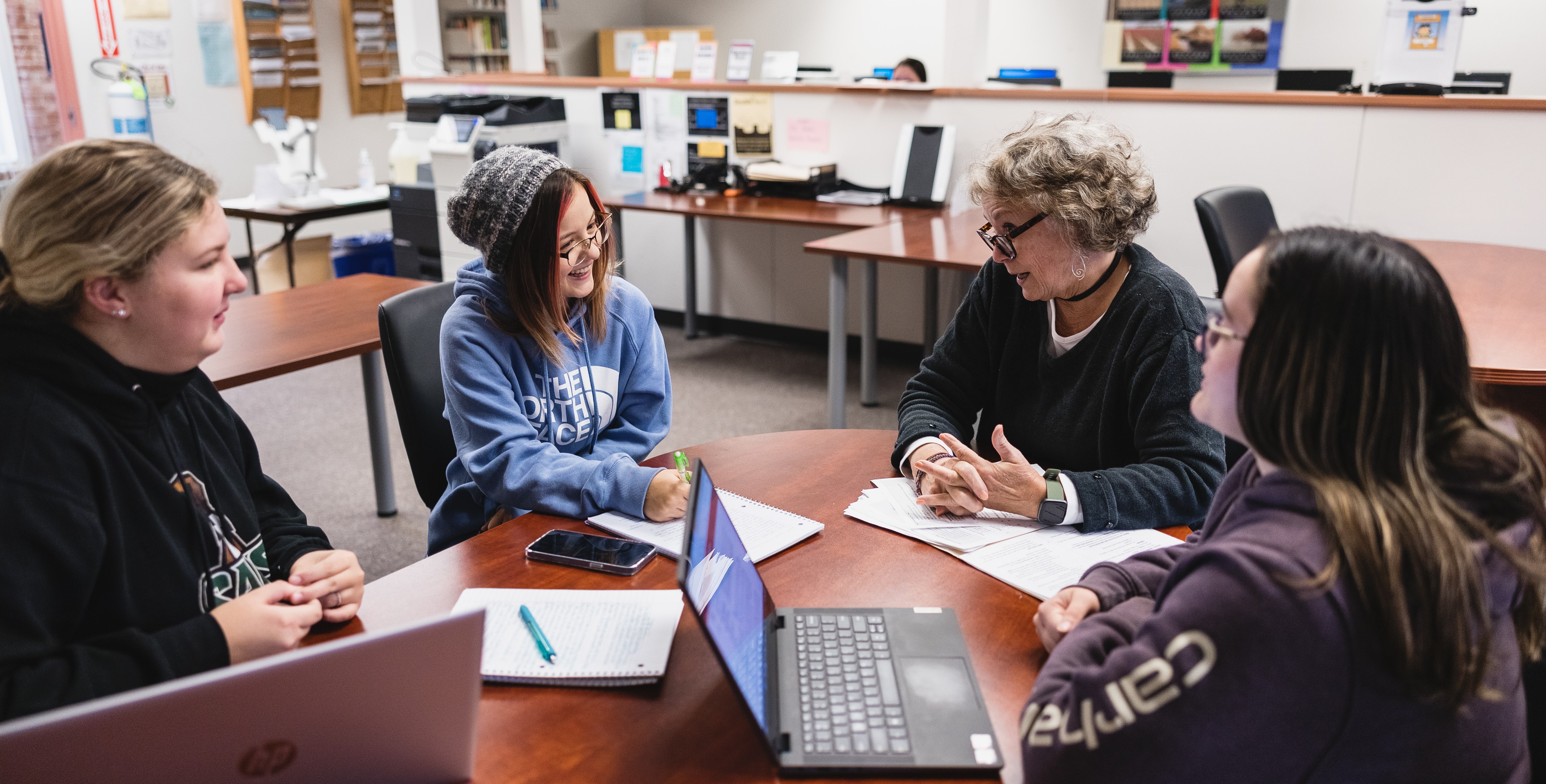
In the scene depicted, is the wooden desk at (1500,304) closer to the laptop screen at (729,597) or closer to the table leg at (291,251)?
the laptop screen at (729,597)

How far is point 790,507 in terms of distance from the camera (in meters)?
1.43

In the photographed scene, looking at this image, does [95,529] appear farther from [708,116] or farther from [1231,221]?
[708,116]

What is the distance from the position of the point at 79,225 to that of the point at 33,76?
616 cm

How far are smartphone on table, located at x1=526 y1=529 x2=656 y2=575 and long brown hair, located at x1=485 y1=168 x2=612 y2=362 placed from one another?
1.23 feet

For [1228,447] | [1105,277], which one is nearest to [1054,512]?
[1105,277]

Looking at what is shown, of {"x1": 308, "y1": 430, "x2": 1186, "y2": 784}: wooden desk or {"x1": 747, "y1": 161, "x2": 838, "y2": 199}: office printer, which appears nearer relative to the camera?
{"x1": 308, "y1": 430, "x2": 1186, "y2": 784}: wooden desk

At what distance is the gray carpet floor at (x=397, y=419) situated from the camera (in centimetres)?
307

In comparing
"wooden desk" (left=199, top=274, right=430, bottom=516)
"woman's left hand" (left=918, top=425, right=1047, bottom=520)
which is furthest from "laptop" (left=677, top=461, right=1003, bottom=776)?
"wooden desk" (left=199, top=274, right=430, bottom=516)

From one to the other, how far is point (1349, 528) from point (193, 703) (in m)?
0.79

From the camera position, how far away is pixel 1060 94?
12.9 ft

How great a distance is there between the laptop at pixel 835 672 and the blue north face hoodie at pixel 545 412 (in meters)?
0.40

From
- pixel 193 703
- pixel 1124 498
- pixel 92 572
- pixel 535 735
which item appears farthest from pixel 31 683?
pixel 1124 498

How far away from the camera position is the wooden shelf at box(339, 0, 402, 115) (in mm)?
6945

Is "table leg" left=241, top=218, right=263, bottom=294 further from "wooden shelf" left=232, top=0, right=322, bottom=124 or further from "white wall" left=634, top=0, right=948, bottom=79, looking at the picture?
"white wall" left=634, top=0, right=948, bottom=79
